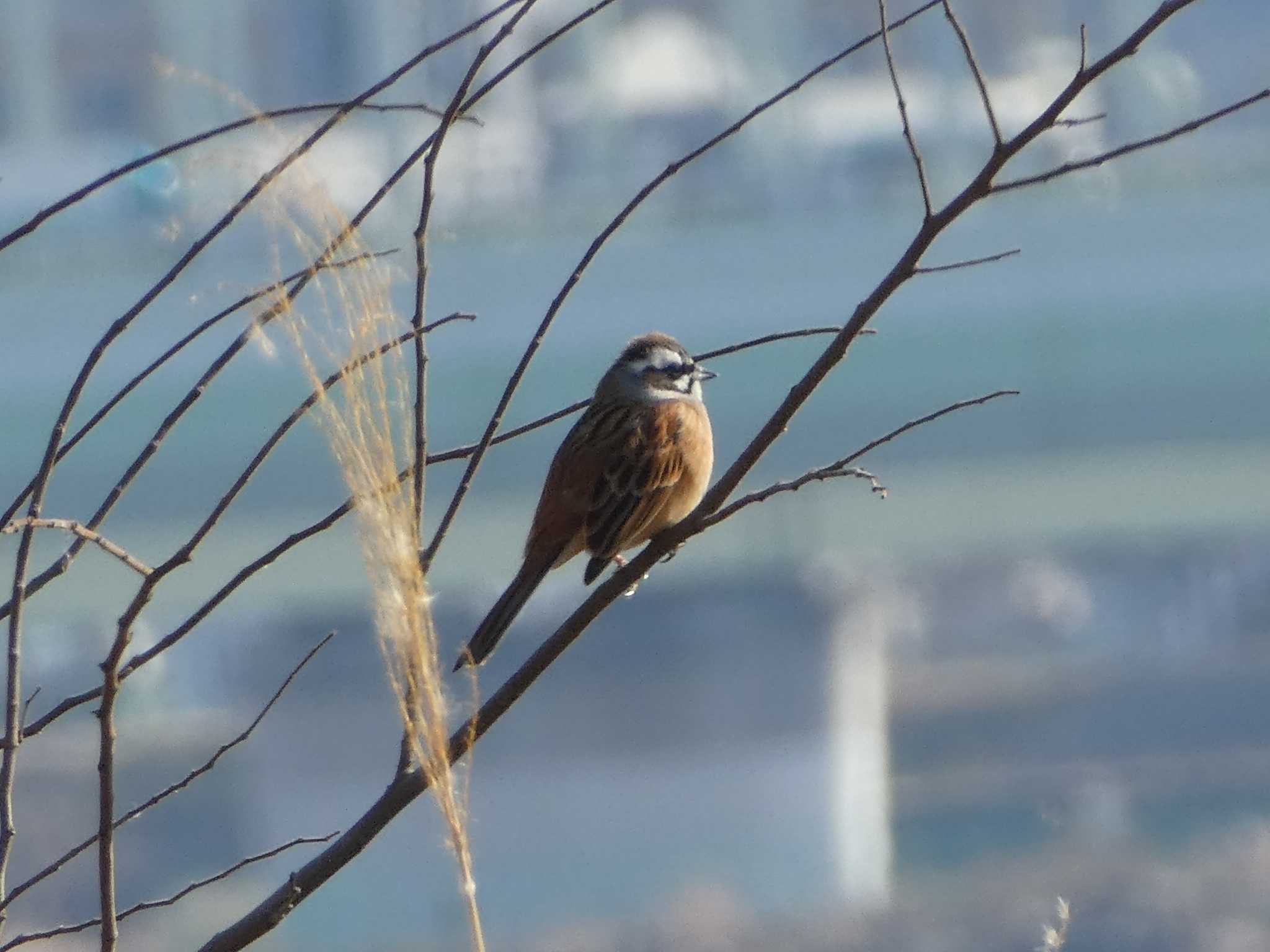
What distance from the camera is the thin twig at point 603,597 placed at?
1467 millimetres

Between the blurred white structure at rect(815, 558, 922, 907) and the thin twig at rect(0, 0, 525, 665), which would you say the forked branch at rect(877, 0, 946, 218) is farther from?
the blurred white structure at rect(815, 558, 922, 907)

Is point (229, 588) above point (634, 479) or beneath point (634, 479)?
beneath

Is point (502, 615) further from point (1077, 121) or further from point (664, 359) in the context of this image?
point (1077, 121)

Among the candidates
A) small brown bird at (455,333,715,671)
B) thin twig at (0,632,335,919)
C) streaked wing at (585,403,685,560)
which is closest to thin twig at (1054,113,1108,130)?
thin twig at (0,632,335,919)

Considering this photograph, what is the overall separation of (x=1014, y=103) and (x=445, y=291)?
3.56 meters

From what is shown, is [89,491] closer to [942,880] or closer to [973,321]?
[973,321]

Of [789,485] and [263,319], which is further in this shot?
[789,485]

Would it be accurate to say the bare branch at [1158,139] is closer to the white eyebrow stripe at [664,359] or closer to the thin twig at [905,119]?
the thin twig at [905,119]

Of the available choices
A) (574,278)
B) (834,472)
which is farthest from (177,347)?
(834,472)

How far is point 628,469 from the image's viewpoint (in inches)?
121

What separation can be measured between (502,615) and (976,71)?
48.3 inches

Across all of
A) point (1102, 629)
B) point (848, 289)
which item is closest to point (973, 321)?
point (848, 289)

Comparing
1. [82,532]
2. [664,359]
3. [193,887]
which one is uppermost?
[664,359]

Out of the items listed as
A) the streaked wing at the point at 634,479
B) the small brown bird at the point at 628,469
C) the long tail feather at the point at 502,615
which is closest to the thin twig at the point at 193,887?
the long tail feather at the point at 502,615
